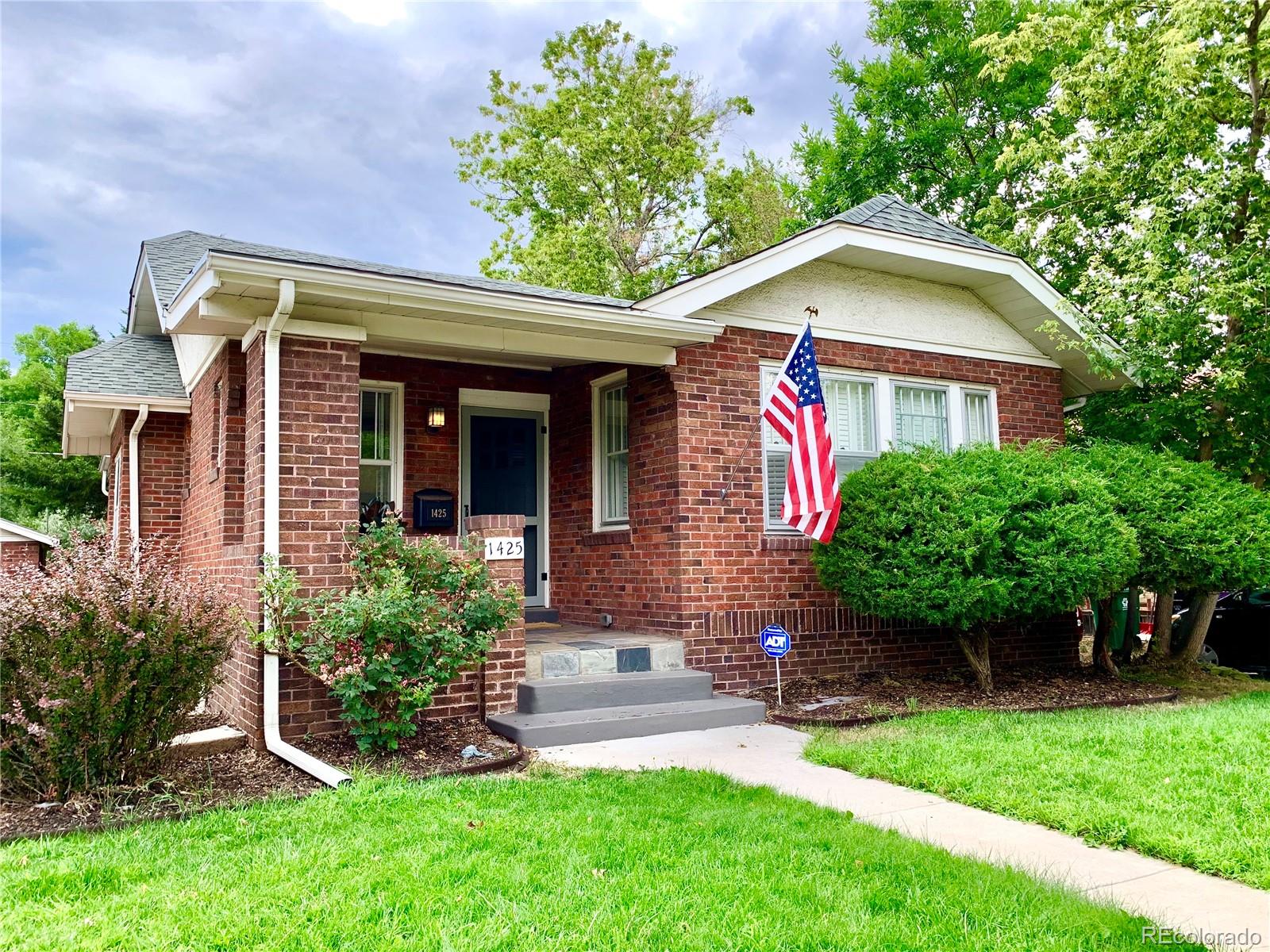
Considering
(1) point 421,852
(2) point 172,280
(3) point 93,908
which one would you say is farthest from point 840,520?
(2) point 172,280

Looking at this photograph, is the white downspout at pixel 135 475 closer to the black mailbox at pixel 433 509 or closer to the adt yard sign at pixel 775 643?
the black mailbox at pixel 433 509

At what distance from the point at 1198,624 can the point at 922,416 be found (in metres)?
4.05

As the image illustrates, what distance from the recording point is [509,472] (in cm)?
973

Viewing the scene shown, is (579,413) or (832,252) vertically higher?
(832,252)

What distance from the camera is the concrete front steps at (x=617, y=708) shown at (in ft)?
20.4

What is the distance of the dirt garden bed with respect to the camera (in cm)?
437

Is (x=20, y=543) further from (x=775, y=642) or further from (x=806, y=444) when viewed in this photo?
(x=806, y=444)

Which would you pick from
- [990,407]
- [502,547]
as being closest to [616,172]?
[990,407]

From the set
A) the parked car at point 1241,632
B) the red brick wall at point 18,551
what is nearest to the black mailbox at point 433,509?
the parked car at point 1241,632

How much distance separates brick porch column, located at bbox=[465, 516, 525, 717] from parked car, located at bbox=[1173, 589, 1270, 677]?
26.3ft

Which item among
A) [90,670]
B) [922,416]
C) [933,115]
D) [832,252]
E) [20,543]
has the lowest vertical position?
[90,670]

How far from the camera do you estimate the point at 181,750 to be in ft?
18.8

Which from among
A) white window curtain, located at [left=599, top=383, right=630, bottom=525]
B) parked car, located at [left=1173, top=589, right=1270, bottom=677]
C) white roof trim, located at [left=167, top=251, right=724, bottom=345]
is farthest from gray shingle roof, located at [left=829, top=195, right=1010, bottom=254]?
parked car, located at [left=1173, top=589, right=1270, bottom=677]

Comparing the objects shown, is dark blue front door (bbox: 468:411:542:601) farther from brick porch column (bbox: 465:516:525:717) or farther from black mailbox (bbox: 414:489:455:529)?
brick porch column (bbox: 465:516:525:717)
